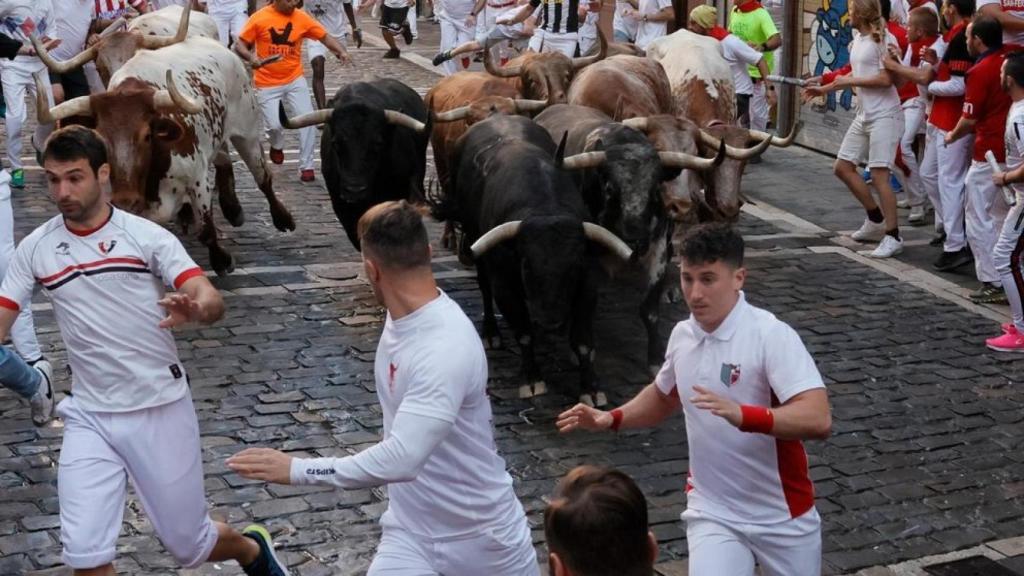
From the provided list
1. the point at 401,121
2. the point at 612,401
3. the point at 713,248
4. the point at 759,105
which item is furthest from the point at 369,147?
the point at 713,248

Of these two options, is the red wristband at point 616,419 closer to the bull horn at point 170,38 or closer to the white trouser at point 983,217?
the white trouser at point 983,217

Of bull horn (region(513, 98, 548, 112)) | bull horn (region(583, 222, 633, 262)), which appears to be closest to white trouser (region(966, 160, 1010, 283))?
bull horn (region(513, 98, 548, 112))

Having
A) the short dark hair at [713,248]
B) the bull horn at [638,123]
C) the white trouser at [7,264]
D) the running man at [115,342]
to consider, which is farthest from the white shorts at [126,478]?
the bull horn at [638,123]

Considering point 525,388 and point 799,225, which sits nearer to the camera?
point 525,388

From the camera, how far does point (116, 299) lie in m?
6.05

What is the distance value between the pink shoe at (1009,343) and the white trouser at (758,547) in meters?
5.75

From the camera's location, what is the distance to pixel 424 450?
4809 mm

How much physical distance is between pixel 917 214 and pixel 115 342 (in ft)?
32.9

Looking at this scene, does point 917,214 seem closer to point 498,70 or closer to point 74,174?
point 498,70

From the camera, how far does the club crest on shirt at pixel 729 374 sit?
539cm

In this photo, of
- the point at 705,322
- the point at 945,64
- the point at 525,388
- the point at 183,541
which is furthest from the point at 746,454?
the point at 945,64

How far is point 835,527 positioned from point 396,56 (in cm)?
1854

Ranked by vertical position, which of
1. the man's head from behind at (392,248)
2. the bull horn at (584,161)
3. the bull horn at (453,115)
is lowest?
the bull horn at (453,115)

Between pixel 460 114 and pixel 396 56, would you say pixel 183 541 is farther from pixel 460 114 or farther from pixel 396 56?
pixel 396 56
